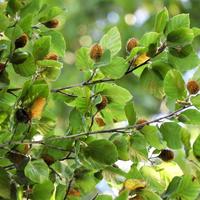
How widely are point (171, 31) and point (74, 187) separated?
0.33 m

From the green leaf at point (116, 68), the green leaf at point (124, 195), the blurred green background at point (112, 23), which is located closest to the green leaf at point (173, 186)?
the green leaf at point (124, 195)

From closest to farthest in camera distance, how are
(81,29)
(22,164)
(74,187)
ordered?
(22,164), (74,187), (81,29)

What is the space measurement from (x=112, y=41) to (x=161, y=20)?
9cm

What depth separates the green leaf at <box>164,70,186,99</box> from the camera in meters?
1.10

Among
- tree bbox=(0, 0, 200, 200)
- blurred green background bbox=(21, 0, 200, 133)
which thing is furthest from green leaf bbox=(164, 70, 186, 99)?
blurred green background bbox=(21, 0, 200, 133)

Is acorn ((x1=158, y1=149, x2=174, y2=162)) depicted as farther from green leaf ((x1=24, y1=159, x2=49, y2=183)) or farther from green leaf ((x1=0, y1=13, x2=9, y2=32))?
green leaf ((x1=0, y1=13, x2=9, y2=32))

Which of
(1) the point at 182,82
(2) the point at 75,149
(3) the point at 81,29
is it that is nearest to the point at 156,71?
(1) the point at 182,82

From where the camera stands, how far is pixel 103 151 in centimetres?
108

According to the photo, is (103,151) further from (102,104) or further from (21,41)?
(21,41)

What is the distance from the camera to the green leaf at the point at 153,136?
1.13 m

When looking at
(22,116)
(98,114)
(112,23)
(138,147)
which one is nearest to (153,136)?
(138,147)

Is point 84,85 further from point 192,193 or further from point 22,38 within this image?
point 192,193

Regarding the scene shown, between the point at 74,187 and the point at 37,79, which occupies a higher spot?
the point at 37,79

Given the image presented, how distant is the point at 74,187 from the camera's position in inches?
46.0
